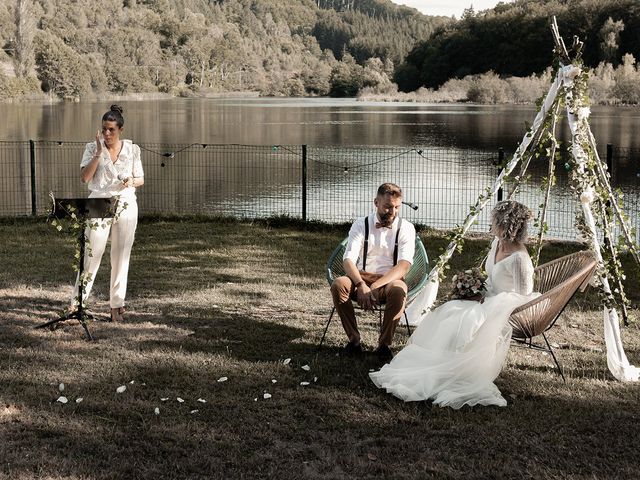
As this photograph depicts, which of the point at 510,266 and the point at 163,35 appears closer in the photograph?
the point at 510,266

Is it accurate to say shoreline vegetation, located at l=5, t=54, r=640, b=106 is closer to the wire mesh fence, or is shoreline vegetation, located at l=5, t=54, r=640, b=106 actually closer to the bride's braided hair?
the wire mesh fence

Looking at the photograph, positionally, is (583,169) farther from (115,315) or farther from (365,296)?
(115,315)

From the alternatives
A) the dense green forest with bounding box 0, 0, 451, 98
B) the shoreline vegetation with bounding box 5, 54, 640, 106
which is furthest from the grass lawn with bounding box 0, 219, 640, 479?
the dense green forest with bounding box 0, 0, 451, 98

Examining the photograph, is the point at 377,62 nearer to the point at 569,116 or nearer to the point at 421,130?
the point at 421,130

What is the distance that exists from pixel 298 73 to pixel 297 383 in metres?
174

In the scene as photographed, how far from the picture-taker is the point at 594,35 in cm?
9562

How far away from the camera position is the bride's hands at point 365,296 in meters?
6.30

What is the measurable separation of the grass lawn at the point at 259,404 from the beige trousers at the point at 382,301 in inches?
9.9

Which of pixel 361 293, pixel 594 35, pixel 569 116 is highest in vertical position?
pixel 594 35

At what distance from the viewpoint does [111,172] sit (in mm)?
7145

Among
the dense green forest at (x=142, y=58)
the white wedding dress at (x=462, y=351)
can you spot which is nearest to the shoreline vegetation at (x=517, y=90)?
the dense green forest at (x=142, y=58)

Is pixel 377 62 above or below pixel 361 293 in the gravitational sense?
above

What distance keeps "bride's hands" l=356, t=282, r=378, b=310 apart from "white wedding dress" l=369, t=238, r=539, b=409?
511mm

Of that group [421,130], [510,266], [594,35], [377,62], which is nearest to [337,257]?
[510,266]
